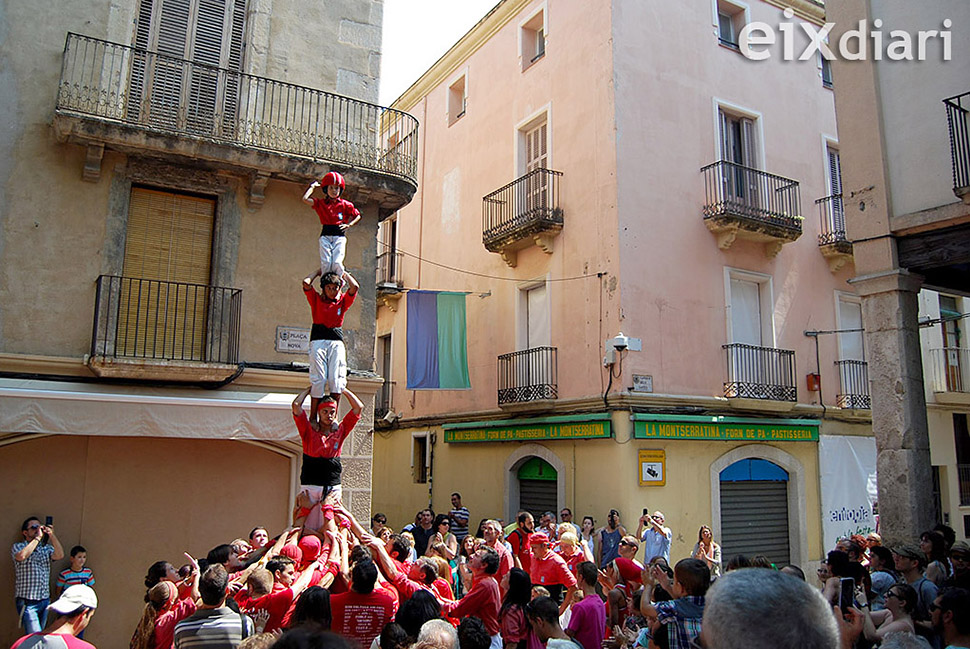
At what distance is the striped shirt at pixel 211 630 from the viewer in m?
4.34

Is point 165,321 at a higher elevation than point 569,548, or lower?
higher

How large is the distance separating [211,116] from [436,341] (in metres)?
6.25

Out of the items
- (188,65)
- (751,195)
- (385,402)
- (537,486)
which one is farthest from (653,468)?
(188,65)

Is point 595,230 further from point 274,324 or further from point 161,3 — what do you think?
point 161,3

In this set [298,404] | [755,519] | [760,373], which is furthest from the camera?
[760,373]

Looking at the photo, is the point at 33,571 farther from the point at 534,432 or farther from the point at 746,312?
the point at 746,312

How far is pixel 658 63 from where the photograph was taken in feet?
52.1

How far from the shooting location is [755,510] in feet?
51.4

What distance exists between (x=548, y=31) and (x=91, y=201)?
10958mm

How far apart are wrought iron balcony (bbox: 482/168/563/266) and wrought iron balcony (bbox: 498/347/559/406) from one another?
2240mm

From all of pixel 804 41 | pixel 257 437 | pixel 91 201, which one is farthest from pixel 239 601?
pixel 804 41

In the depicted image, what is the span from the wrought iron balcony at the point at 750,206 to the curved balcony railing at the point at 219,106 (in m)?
6.63

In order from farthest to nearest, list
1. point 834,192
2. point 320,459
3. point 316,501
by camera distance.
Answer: point 834,192
point 320,459
point 316,501

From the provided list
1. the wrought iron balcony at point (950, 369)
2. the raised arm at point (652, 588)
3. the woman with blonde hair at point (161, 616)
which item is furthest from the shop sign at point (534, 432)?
the woman with blonde hair at point (161, 616)
